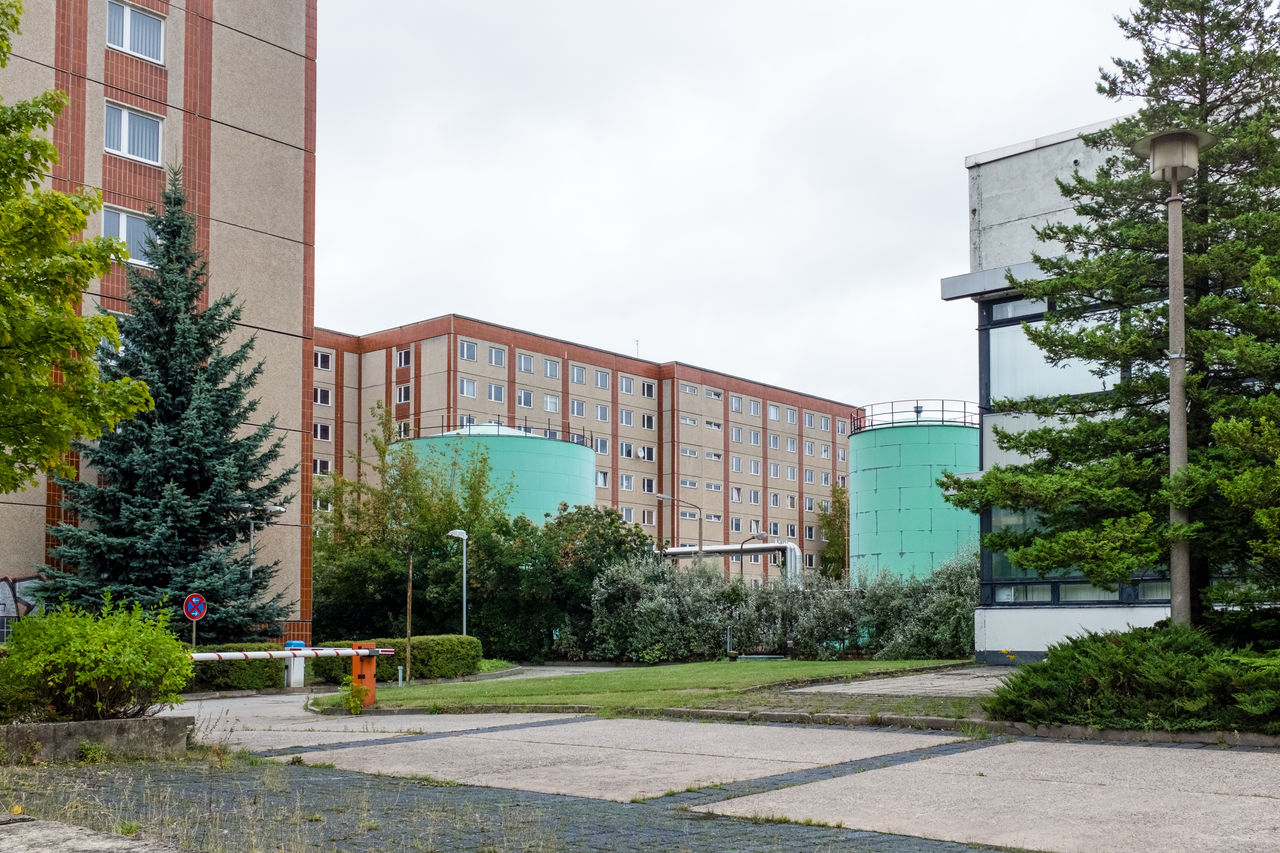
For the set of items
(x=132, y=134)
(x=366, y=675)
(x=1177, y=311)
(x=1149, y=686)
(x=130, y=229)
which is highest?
(x=132, y=134)

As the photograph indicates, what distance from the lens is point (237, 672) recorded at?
2755cm

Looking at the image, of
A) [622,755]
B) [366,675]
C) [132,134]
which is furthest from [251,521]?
[622,755]

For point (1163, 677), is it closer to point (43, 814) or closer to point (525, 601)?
point (43, 814)

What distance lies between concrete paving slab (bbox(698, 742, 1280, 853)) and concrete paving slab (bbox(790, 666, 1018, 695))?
629 cm

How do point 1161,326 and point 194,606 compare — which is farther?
point 194,606

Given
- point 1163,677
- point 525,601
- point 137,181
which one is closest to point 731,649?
point 525,601

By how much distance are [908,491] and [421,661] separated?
19.0 meters

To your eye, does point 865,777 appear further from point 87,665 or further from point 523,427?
point 523,427

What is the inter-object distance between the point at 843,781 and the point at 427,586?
35.2m

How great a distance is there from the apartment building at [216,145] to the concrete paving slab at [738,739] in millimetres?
18657

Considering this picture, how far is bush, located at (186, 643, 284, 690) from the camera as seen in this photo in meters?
Answer: 27.1

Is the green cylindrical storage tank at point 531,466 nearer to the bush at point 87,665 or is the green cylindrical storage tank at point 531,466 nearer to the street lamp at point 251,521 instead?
the street lamp at point 251,521

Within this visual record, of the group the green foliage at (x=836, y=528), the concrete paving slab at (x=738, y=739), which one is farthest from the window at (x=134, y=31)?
the green foliage at (x=836, y=528)

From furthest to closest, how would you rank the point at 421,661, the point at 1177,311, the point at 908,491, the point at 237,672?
the point at 908,491 → the point at 421,661 → the point at 237,672 → the point at 1177,311
